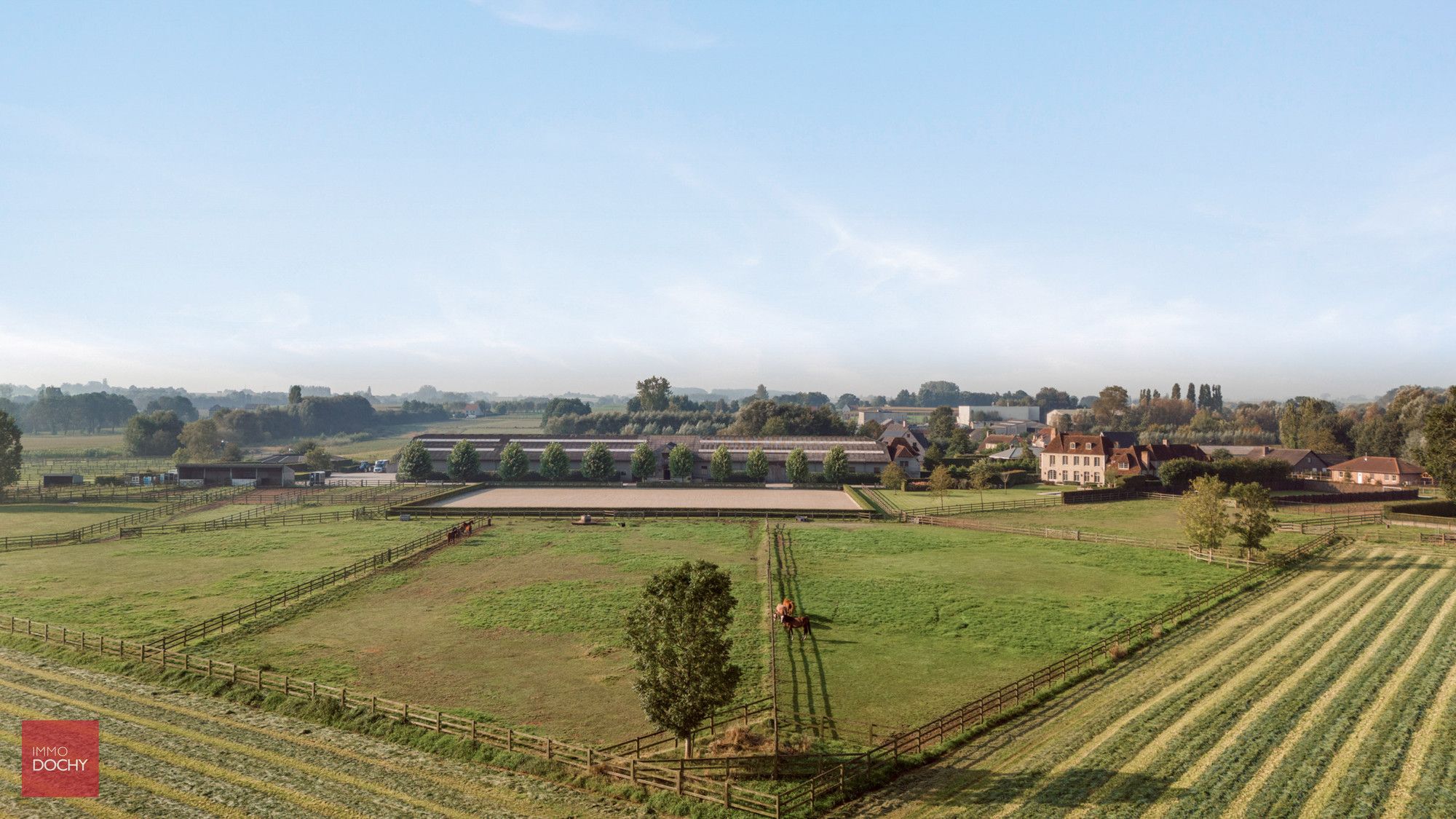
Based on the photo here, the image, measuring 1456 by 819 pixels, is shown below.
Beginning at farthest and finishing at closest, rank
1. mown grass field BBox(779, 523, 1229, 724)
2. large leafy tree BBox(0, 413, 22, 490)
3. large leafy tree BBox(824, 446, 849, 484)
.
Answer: large leafy tree BBox(824, 446, 849, 484) → large leafy tree BBox(0, 413, 22, 490) → mown grass field BBox(779, 523, 1229, 724)

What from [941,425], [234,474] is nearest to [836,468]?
[941,425]

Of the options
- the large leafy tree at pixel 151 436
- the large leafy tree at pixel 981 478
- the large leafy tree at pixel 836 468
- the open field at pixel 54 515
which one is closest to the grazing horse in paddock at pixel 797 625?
the large leafy tree at pixel 981 478

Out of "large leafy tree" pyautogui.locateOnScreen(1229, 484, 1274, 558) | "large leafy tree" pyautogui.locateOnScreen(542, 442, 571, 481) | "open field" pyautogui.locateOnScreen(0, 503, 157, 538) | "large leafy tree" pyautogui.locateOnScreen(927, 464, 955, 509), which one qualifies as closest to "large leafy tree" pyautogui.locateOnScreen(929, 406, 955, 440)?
"large leafy tree" pyautogui.locateOnScreen(927, 464, 955, 509)

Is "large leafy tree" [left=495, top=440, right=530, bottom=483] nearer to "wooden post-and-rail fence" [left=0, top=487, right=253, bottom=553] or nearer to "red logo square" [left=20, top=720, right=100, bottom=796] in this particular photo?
"wooden post-and-rail fence" [left=0, top=487, right=253, bottom=553]

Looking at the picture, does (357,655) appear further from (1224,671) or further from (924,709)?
(1224,671)

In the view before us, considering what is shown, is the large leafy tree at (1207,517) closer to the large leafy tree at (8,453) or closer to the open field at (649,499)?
the open field at (649,499)

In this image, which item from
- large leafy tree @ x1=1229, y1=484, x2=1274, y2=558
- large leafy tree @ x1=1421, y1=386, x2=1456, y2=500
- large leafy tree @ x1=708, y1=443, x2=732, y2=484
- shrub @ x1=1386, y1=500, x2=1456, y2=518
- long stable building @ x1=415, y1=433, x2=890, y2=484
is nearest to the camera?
large leafy tree @ x1=1229, y1=484, x2=1274, y2=558

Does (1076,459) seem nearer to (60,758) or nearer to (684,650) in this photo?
(684,650)
